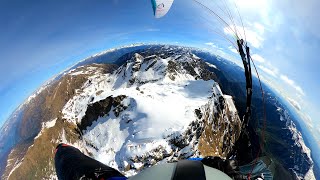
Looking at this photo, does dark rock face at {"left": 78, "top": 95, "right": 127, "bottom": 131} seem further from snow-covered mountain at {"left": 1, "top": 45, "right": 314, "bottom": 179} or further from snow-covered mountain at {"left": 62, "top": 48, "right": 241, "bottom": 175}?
snow-covered mountain at {"left": 1, "top": 45, "right": 314, "bottom": 179}

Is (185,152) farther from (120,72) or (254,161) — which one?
(254,161)

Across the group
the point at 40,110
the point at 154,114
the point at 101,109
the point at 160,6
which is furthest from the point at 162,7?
the point at 40,110

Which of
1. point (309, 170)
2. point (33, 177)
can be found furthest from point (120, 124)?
point (309, 170)

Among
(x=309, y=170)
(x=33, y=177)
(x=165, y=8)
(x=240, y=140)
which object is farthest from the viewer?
(x=309, y=170)

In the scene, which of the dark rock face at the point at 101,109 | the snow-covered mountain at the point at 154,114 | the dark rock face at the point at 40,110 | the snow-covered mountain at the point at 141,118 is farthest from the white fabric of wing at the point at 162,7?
the dark rock face at the point at 40,110

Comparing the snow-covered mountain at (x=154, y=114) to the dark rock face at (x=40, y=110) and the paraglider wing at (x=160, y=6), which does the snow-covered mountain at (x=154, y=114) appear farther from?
the paraglider wing at (x=160, y=6)
